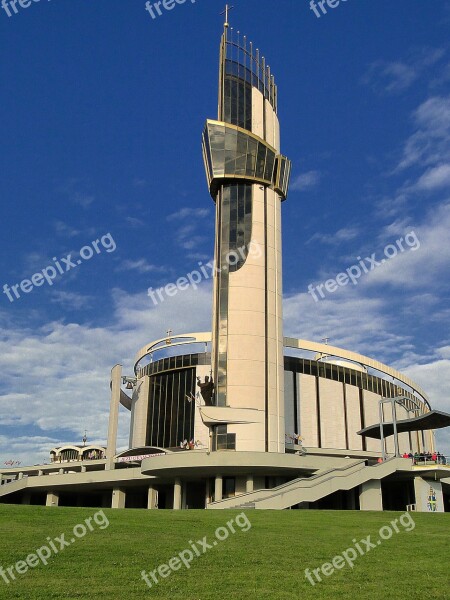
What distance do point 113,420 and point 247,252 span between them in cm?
2915

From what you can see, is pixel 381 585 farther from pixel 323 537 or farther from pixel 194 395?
pixel 194 395

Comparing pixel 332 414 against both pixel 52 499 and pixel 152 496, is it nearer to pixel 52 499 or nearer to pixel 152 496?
pixel 152 496

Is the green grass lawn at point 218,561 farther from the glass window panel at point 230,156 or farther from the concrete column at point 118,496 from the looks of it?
the glass window panel at point 230,156

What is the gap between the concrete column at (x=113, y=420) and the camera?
7456 centimetres

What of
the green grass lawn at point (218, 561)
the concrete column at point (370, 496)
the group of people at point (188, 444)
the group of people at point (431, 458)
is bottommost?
the green grass lawn at point (218, 561)

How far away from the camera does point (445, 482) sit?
53500 mm

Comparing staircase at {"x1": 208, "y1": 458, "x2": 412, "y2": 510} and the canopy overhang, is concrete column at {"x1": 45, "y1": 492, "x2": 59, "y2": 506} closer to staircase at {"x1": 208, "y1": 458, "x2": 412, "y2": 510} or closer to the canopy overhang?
staircase at {"x1": 208, "y1": 458, "x2": 412, "y2": 510}

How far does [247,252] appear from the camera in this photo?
210 ft

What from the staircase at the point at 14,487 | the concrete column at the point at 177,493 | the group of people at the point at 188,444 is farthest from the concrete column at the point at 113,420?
the concrete column at the point at 177,493

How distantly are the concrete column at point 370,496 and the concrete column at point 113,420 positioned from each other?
1386 inches

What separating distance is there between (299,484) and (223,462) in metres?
8.76

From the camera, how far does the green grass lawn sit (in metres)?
12.2

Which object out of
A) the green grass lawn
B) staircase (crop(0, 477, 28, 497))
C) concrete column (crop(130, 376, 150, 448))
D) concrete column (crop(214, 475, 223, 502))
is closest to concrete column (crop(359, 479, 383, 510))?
concrete column (crop(214, 475, 223, 502))

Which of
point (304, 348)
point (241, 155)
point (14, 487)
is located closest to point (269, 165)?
point (241, 155)
